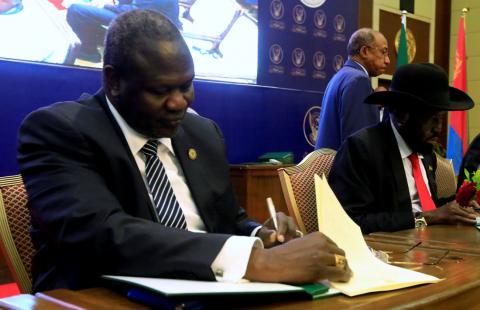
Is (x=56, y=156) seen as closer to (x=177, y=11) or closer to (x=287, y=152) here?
(x=177, y=11)

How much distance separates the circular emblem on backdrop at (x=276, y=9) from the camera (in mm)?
5199

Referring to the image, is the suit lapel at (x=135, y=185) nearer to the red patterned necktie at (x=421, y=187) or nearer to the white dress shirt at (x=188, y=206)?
the white dress shirt at (x=188, y=206)

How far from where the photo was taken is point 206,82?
15.2 ft

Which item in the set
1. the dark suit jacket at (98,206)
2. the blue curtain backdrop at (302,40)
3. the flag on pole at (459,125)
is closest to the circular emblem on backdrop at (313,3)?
the blue curtain backdrop at (302,40)

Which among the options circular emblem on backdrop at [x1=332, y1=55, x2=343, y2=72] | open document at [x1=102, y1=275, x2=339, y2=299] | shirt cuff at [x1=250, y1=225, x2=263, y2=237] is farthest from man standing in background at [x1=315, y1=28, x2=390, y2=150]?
open document at [x1=102, y1=275, x2=339, y2=299]

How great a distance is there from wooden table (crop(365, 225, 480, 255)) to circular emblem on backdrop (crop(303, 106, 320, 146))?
3.65 m

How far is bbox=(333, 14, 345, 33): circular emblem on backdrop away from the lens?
5.94 metres

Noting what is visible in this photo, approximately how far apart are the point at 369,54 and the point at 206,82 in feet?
4.46

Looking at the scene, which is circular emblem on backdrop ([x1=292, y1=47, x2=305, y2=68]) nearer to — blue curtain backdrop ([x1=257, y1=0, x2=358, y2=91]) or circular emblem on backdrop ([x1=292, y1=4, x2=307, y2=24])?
blue curtain backdrop ([x1=257, y1=0, x2=358, y2=91])

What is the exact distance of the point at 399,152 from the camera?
2.24 m

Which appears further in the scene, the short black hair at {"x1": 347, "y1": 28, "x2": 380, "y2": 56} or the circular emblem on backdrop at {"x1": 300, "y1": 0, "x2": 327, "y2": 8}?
the circular emblem on backdrop at {"x1": 300, "y1": 0, "x2": 327, "y2": 8}

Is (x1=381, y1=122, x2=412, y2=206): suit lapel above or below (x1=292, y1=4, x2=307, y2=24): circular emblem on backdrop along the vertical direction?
below

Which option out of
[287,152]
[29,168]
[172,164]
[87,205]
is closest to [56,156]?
[29,168]

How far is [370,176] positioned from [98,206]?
137 centimetres
